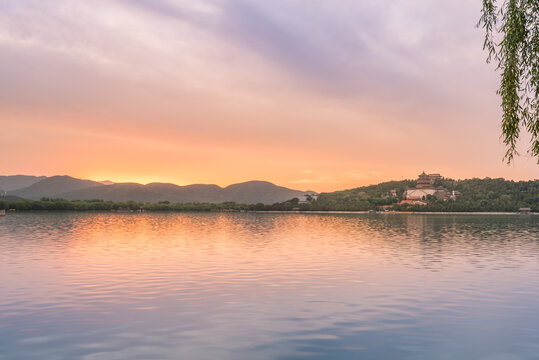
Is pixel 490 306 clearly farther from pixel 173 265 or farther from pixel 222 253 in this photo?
pixel 222 253

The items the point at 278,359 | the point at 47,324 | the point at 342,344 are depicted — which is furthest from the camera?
the point at 47,324

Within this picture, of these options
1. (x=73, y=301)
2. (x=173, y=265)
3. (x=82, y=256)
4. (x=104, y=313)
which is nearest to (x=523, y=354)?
(x=104, y=313)

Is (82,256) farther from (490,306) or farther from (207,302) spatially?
(490,306)

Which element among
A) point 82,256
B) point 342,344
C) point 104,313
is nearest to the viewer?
point 342,344

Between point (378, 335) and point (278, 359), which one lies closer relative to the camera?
point (278, 359)

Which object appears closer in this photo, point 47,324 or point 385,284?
point 47,324

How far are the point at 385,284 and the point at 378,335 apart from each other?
8841mm

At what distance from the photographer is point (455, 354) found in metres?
11.7

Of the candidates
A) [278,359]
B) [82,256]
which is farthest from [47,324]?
[82,256]

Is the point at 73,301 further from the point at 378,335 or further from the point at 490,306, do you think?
the point at 490,306

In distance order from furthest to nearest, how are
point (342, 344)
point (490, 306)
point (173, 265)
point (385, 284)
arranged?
point (173, 265)
point (385, 284)
point (490, 306)
point (342, 344)

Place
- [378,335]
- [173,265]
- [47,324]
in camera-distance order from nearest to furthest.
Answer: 1. [378,335]
2. [47,324]
3. [173,265]

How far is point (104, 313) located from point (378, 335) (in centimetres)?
937

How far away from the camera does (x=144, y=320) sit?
14.7 m
